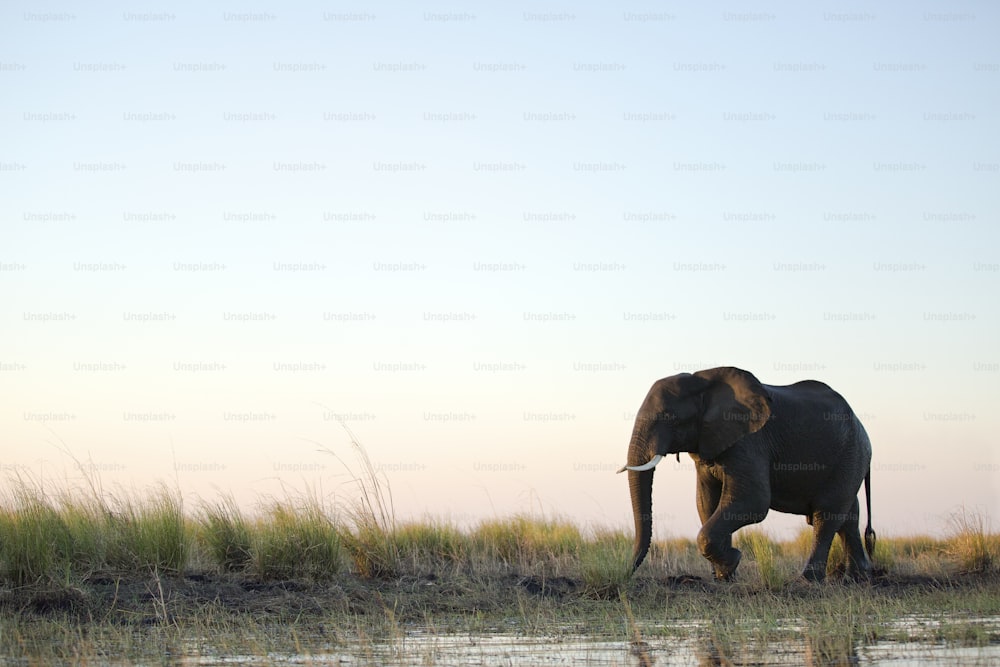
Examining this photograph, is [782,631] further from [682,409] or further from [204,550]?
[204,550]

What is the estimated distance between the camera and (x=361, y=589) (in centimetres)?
1249

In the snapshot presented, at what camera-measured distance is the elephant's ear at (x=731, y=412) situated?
14695mm

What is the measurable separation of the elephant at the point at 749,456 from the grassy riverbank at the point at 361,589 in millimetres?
586

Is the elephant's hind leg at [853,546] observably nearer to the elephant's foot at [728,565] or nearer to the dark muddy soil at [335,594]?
the dark muddy soil at [335,594]

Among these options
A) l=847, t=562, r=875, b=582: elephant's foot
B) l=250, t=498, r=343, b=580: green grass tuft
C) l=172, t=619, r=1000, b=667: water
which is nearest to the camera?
l=172, t=619, r=1000, b=667: water

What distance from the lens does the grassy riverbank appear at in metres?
9.66

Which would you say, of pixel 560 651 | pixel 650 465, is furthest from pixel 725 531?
pixel 560 651

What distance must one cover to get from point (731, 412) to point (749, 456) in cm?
61

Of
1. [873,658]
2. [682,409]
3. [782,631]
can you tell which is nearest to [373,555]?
[682,409]

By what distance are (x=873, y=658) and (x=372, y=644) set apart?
3.67 metres

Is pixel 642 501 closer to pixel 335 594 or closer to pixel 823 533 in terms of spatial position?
pixel 823 533

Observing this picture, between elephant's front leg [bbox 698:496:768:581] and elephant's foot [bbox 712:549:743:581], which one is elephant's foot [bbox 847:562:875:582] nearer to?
elephant's front leg [bbox 698:496:768:581]

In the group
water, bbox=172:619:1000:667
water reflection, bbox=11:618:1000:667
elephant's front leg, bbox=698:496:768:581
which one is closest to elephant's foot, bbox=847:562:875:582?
elephant's front leg, bbox=698:496:768:581

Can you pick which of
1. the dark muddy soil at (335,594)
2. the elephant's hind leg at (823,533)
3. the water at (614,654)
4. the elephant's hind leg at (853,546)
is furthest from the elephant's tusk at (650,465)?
the water at (614,654)
